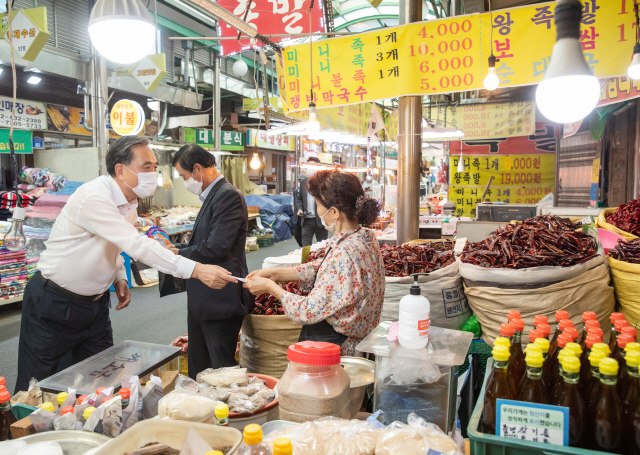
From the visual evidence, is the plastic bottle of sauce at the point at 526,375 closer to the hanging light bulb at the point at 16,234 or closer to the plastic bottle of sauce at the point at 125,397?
the plastic bottle of sauce at the point at 125,397

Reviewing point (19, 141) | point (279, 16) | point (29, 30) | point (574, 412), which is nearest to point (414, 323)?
point (574, 412)

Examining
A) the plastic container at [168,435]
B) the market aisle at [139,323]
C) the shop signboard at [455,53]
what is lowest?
the market aisle at [139,323]

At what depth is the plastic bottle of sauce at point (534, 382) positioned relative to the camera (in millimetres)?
1175

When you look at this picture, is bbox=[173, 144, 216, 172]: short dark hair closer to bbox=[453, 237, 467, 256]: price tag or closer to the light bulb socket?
bbox=[453, 237, 467, 256]: price tag

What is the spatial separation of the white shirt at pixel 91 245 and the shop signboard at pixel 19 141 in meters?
7.95

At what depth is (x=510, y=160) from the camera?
11.2 metres

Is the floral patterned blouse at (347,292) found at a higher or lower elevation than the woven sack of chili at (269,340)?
higher

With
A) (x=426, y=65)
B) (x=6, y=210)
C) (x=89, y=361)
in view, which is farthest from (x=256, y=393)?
(x=6, y=210)

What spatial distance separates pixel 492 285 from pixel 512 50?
242cm

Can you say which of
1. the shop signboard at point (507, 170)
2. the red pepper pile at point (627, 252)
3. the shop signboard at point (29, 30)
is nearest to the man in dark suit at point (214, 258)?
the red pepper pile at point (627, 252)

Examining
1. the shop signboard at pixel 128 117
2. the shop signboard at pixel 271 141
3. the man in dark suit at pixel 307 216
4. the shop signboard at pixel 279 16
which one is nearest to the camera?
the shop signboard at pixel 279 16

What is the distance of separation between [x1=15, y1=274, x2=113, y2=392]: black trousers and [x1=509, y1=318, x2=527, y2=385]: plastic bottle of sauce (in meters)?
2.35

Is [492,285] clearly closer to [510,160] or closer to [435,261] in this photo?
[435,261]

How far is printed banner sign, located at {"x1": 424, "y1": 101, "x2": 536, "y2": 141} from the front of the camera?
923 centimetres
